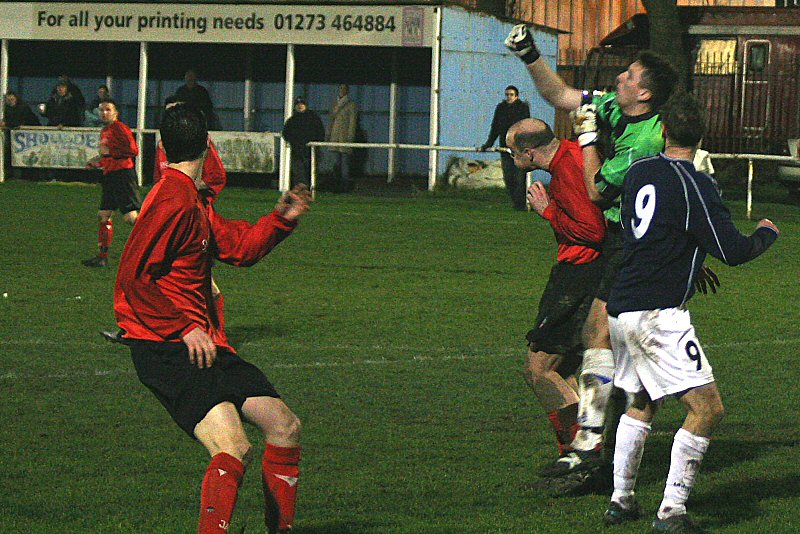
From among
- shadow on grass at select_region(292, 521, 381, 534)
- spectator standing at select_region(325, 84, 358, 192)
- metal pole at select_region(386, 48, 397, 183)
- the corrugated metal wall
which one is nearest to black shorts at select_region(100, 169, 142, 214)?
shadow on grass at select_region(292, 521, 381, 534)

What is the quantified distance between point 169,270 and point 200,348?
340 mm

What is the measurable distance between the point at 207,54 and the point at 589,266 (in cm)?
2659

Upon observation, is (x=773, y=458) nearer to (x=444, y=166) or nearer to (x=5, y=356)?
(x=5, y=356)

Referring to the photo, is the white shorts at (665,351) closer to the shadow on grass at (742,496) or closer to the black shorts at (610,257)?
the shadow on grass at (742,496)

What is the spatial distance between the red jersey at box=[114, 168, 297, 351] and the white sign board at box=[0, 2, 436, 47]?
79.3 ft

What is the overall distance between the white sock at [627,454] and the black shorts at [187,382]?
5.26 ft

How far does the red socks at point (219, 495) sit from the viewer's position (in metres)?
5.00

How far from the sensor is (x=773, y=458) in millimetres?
7402

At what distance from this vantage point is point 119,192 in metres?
15.6

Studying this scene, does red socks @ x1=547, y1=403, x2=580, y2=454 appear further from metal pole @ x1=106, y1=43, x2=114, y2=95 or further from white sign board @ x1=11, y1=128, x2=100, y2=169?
metal pole @ x1=106, y1=43, x2=114, y2=95

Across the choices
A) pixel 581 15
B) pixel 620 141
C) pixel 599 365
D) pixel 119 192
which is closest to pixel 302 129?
pixel 119 192

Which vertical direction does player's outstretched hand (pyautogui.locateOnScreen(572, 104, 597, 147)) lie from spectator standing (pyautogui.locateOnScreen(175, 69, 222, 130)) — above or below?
below

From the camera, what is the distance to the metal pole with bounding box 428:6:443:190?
94.7ft

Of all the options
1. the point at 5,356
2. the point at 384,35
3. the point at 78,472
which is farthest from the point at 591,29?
the point at 78,472
